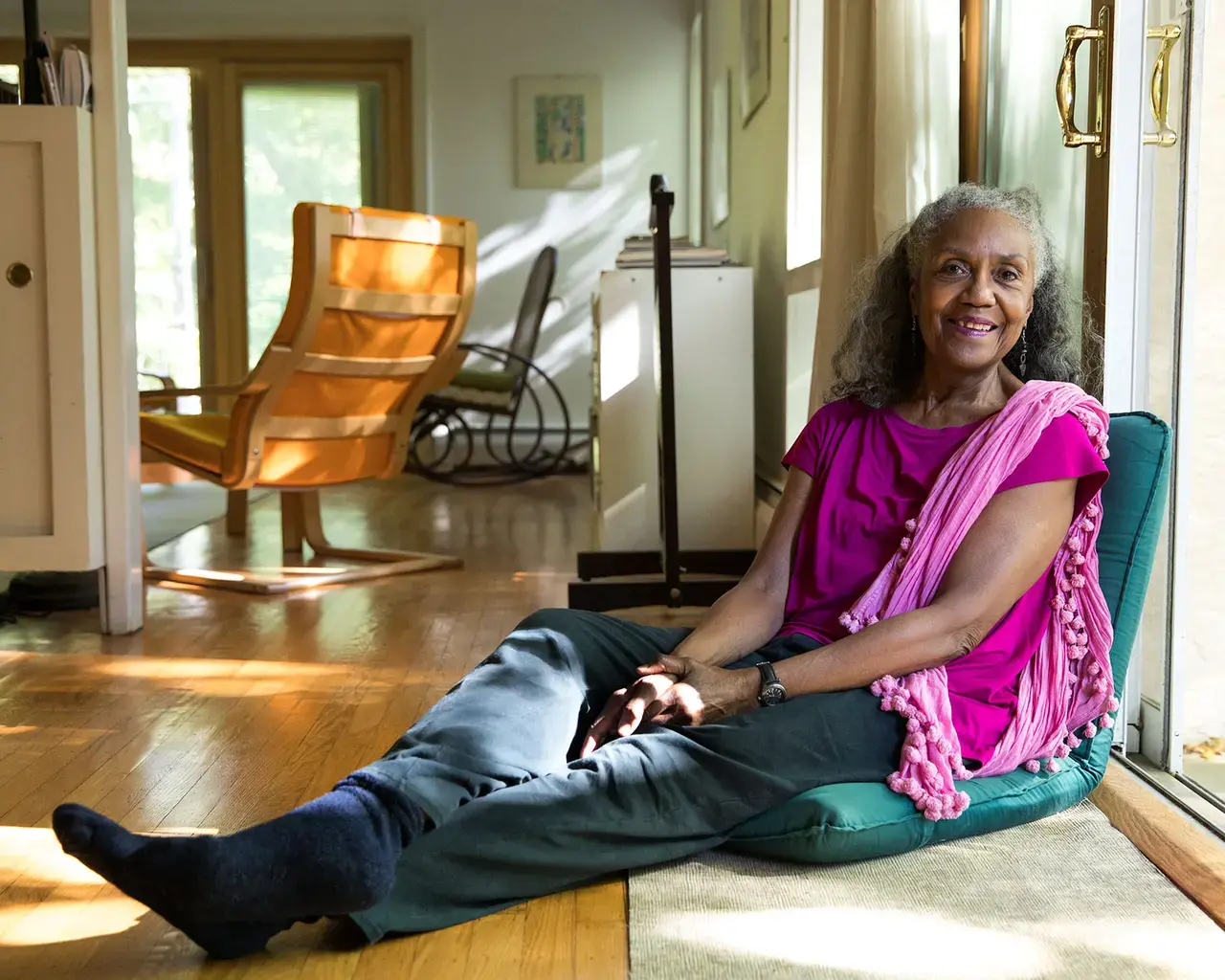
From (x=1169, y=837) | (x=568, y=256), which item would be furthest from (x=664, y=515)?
(x=568, y=256)

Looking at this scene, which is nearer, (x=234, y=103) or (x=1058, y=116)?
(x=1058, y=116)

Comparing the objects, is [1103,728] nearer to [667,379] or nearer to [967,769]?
[967,769]

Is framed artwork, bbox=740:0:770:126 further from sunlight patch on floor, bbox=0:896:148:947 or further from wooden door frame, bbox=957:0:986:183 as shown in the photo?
sunlight patch on floor, bbox=0:896:148:947

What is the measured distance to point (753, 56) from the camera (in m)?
4.80

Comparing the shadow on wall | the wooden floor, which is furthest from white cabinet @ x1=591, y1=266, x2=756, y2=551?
the shadow on wall

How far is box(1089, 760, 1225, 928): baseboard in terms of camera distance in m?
1.62

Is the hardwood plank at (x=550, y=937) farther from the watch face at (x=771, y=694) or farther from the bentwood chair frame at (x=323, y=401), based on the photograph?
the bentwood chair frame at (x=323, y=401)

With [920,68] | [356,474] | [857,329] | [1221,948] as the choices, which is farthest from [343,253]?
[1221,948]

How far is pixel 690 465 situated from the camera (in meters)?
4.08

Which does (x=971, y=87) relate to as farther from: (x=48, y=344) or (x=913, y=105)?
(x=48, y=344)

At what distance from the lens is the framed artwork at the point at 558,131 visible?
782 cm

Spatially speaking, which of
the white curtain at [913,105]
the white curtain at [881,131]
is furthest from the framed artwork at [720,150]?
the white curtain at [913,105]

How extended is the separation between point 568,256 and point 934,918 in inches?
259

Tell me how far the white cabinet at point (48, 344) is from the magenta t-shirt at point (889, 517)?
183 cm
